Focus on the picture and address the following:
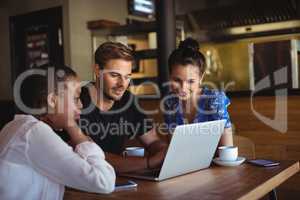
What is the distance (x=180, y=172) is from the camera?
139 centimetres

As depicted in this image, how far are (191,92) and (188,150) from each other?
71cm

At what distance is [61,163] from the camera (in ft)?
3.53

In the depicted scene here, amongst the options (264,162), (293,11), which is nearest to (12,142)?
(264,162)

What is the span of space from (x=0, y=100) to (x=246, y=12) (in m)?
3.20

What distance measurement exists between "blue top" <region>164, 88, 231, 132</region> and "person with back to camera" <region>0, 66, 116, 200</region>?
0.78m

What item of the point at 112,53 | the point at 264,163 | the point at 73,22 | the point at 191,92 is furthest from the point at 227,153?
the point at 73,22

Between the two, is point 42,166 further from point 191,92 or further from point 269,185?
point 191,92

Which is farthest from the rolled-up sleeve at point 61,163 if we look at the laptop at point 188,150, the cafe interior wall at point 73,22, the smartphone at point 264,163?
the cafe interior wall at point 73,22

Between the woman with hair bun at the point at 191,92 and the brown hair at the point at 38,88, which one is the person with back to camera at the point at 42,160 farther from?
the woman with hair bun at the point at 191,92

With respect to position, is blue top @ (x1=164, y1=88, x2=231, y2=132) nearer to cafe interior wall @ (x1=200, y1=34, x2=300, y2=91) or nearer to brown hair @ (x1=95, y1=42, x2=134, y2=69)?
brown hair @ (x1=95, y1=42, x2=134, y2=69)

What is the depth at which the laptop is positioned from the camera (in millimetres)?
1254

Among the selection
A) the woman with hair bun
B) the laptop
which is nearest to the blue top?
the woman with hair bun

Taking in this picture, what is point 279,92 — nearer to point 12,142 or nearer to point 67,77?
point 67,77

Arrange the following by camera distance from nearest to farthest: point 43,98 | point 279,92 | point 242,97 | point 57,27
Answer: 1. point 43,98
2. point 279,92
3. point 242,97
4. point 57,27
